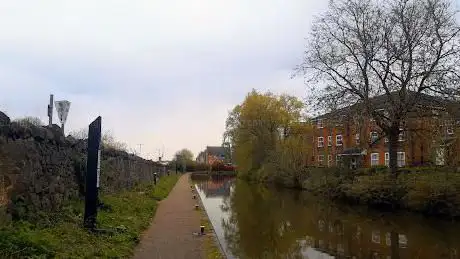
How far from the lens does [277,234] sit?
1407 centimetres

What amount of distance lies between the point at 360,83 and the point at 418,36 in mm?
3869

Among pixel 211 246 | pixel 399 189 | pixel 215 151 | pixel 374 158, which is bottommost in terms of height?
pixel 211 246

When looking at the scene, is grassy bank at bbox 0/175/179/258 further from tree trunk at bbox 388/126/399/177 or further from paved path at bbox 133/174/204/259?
tree trunk at bbox 388/126/399/177

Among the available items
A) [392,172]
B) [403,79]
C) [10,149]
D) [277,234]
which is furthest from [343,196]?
[10,149]

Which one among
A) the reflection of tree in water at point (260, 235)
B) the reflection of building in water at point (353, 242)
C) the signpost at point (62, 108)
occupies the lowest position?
the reflection of building in water at point (353, 242)

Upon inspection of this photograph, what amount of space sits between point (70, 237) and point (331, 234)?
888cm

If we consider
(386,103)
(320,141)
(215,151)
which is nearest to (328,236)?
(386,103)

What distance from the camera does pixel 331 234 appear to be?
48.0 feet

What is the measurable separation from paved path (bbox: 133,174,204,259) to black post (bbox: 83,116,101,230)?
1355 millimetres

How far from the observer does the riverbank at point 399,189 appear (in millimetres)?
19266

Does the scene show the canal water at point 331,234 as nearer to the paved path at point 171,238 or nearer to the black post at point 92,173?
the paved path at point 171,238

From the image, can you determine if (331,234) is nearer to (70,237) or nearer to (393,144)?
(70,237)

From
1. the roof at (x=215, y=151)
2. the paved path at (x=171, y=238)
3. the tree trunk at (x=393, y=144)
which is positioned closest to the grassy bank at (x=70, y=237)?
the paved path at (x=171, y=238)

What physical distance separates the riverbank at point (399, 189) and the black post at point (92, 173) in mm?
14531
